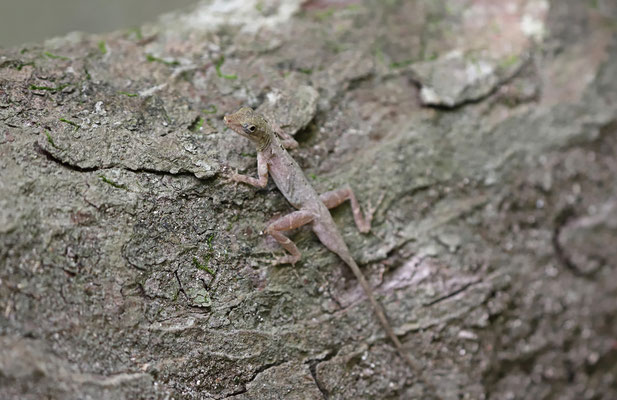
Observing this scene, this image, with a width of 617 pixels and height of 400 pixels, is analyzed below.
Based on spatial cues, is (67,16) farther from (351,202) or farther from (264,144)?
(351,202)

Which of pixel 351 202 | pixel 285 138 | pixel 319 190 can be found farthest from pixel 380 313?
pixel 285 138

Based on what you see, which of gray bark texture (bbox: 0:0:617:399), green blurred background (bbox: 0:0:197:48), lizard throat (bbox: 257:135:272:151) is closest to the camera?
gray bark texture (bbox: 0:0:617:399)

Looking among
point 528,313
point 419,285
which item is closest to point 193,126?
point 419,285

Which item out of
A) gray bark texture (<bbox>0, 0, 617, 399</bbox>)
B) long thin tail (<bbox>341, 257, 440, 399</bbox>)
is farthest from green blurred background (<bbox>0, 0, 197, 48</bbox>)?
long thin tail (<bbox>341, 257, 440, 399</bbox>)

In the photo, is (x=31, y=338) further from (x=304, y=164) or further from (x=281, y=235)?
(x=304, y=164)

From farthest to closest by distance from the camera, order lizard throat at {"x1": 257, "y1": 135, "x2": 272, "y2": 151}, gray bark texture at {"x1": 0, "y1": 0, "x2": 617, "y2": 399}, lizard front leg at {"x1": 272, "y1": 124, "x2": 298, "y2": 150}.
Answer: lizard front leg at {"x1": 272, "y1": 124, "x2": 298, "y2": 150} < lizard throat at {"x1": 257, "y1": 135, "x2": 272, "y2": 151} < gray bark texture at {"x1": 0, "y1": 0, "x2": 617, "y2": 399}

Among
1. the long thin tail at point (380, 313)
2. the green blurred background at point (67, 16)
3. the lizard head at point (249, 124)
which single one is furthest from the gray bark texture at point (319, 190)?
the green blurred background at point (67, 16)

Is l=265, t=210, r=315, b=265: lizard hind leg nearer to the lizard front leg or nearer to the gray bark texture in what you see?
the gray bark texture

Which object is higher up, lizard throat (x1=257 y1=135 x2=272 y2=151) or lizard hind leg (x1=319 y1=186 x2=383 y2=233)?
lizard throat (x1=257 y1=135 x2=272 y2=151)
